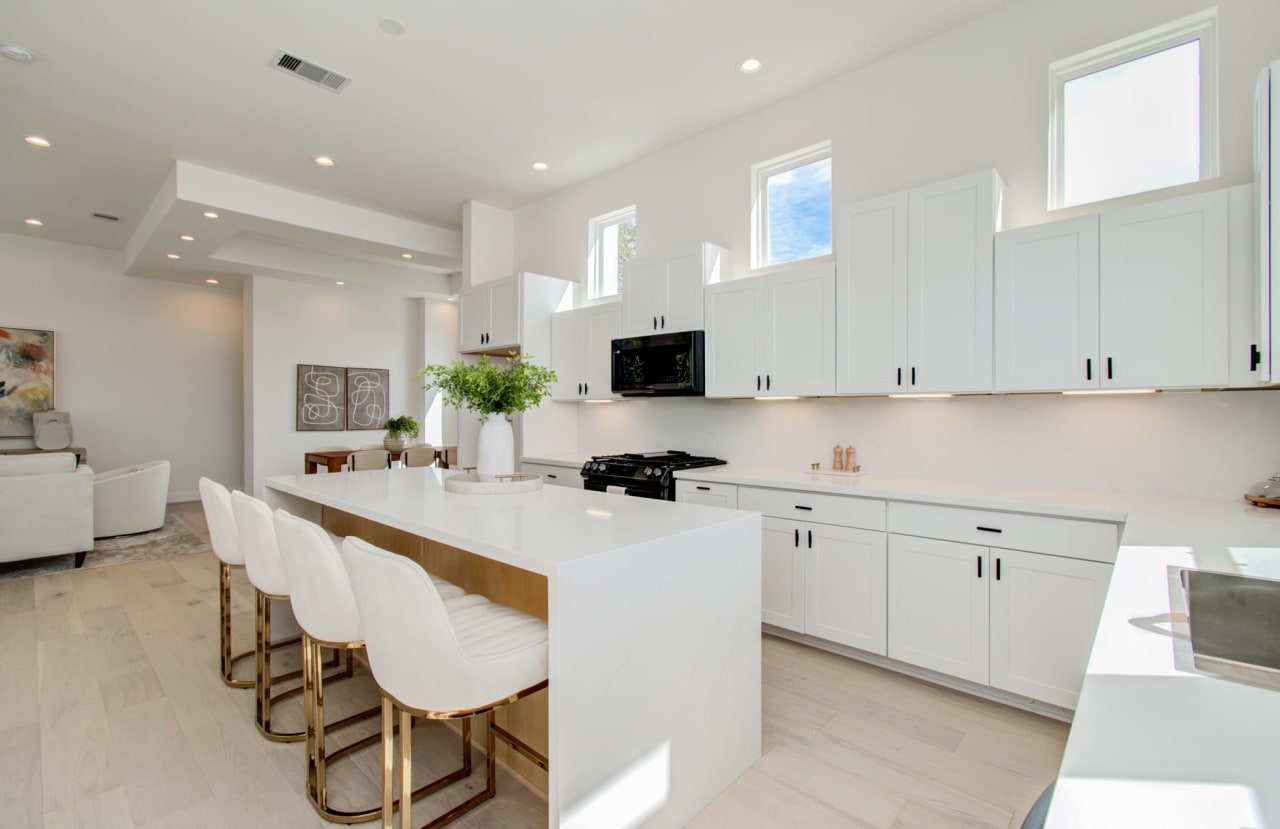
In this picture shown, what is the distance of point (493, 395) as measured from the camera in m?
2.55

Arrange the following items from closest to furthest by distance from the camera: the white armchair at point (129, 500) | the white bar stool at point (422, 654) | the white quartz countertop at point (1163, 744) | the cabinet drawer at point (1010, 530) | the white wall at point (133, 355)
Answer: the white quartz countertop at point (1163, 744) → the white bar stool at point (422, 654) → the cabinet drawer at point (1010, 530) → the white armchair at point (129, 500) → the white wall at point (133, 355)

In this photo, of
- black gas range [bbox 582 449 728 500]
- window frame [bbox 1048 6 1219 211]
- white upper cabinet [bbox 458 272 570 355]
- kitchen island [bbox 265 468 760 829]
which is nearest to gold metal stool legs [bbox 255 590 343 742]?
kitchen island [bbox 265 468 760 829]

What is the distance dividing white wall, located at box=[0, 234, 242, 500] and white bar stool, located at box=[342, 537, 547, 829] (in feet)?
25.8

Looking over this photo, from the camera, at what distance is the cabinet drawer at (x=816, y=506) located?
278 cm

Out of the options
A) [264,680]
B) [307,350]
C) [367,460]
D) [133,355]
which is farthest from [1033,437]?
[133,355]

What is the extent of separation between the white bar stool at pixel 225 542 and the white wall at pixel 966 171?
2737 millimetres

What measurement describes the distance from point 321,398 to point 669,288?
5.78 meters

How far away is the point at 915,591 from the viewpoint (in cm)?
265

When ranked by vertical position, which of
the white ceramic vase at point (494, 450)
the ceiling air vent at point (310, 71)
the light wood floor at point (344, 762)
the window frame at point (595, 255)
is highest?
the ceiling air vent at point (310, 71)

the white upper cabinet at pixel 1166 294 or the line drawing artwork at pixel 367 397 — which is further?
the line drawing artwork at pixel 367 397

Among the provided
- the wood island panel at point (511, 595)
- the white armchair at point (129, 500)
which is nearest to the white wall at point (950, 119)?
the wood island panel at point (511, 595)

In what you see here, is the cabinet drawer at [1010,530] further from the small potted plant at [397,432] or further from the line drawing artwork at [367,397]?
the line drawing artwork at [367,397]

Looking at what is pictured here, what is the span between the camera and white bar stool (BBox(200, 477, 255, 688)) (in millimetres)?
2502

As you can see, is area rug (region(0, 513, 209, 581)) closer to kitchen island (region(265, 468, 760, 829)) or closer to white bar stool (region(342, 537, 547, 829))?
kitchen island (region(265, 468, 760, 829))
